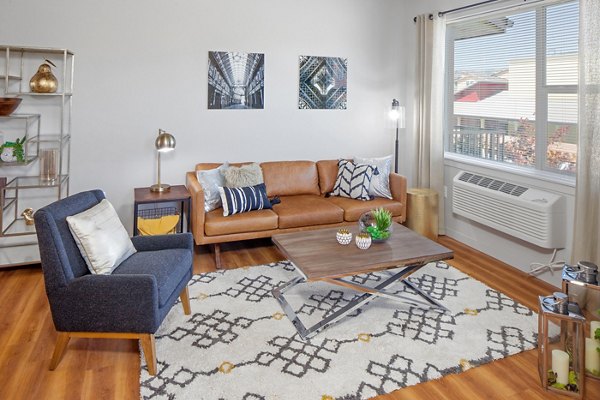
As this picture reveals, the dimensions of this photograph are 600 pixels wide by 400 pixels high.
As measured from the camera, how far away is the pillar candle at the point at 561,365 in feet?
6.90

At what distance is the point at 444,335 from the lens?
2.60 m

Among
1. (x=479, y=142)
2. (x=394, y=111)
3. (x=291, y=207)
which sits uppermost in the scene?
(x=394, y=111)

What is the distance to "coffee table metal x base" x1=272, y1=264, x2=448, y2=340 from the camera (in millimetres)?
2625

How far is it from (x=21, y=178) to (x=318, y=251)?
9.29 ft

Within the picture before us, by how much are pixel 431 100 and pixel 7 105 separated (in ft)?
12.8

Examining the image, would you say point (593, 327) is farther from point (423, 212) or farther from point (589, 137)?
point (423, 212)

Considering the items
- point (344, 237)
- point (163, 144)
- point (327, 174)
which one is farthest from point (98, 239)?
point (327, 174)

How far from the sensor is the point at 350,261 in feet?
8.75

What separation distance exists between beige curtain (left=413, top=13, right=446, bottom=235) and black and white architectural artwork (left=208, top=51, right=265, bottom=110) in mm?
1736

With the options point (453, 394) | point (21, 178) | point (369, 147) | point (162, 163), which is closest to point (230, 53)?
point (162, 163)

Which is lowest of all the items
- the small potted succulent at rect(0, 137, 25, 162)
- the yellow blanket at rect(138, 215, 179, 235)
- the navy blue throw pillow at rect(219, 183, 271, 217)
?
the yellow blanket at rect(138, 215, 179, 235)

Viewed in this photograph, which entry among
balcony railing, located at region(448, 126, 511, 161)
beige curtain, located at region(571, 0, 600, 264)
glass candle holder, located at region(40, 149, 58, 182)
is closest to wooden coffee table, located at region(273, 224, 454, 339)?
beige curtain, located at region(571, 0, 600, 264)

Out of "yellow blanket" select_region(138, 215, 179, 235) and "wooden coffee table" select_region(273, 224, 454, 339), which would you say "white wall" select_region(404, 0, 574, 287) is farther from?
"yellow blanket" select_region(138, 215, 179, 235)

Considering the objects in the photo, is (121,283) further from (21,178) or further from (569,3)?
(569,3)
